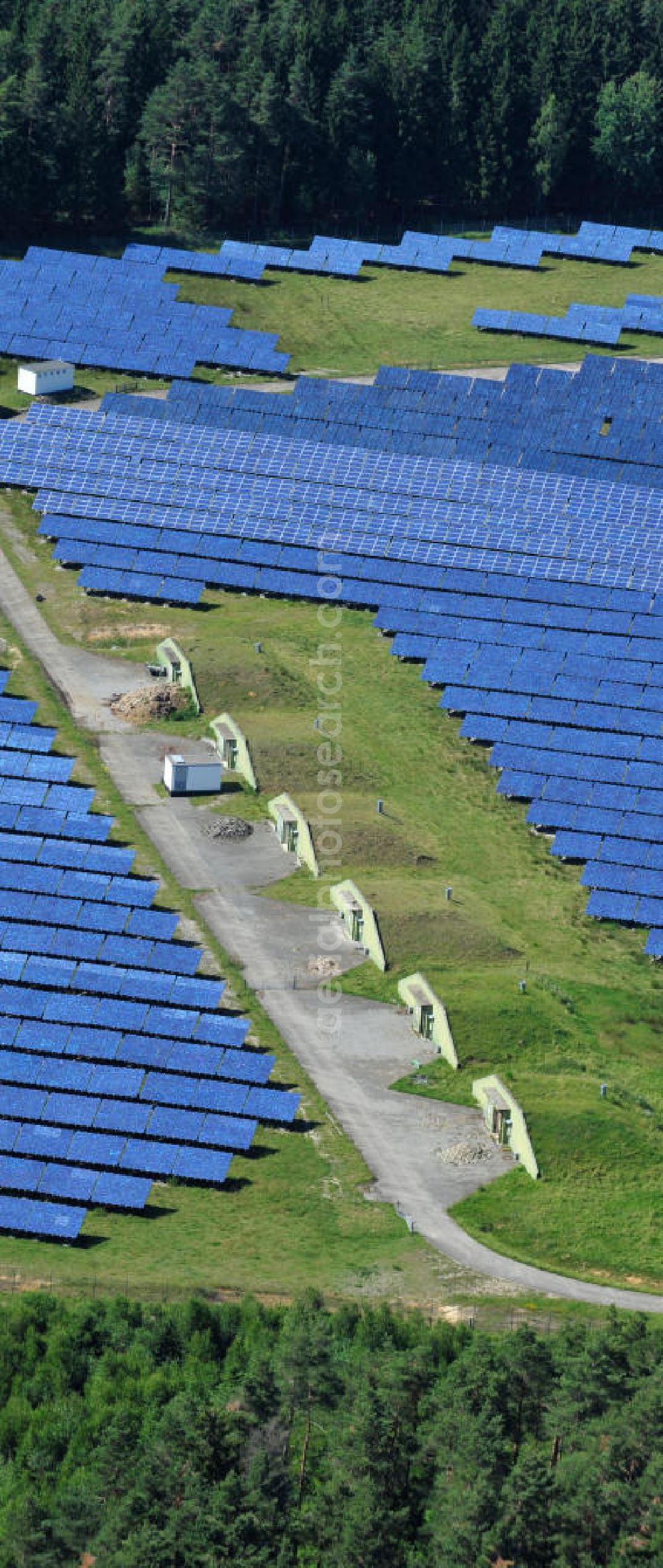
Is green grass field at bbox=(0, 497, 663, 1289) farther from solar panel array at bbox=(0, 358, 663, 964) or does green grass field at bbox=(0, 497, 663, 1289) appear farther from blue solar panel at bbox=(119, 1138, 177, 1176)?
blue solar panel at bbox=(119, 1138, 177, 1176)

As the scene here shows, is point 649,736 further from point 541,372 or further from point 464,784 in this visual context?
point 541,372

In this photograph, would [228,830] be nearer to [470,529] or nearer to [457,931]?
[457,931]

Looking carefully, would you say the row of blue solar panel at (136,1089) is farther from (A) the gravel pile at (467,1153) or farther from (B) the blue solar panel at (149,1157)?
(A) the gravel pile at (467,1153)

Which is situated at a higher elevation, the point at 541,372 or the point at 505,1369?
the point at 541,372

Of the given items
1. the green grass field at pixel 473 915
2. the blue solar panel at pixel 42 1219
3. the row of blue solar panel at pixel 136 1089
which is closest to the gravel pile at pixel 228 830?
the green grass field at pixel 473 915

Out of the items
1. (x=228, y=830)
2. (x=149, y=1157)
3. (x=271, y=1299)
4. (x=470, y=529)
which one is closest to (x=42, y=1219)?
(x=149, y=1157)

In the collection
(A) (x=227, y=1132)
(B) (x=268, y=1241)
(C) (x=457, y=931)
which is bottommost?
(B) (x=268, y=1241)

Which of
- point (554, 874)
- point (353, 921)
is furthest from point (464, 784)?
point (353, 921)
